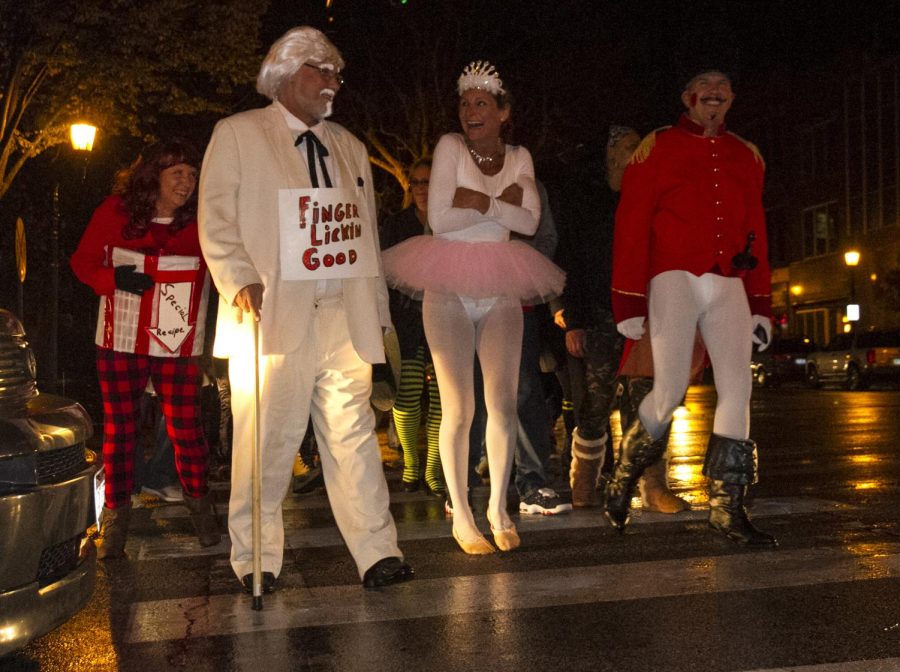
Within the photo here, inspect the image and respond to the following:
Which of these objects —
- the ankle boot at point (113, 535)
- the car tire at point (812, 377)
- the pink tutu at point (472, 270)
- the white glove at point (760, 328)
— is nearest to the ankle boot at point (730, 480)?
the white glove at point (760, 328)

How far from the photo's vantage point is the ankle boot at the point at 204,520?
603 centimetres

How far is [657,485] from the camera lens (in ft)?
22.3

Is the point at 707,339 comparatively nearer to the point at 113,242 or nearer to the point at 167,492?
the point at 113,242

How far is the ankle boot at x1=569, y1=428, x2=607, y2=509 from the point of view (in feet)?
23.5

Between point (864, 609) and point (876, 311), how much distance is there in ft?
154

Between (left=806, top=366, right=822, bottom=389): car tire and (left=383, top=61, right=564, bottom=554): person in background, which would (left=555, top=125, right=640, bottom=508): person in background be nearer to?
(left=383, top=61, right=564, bottom=554): person in background

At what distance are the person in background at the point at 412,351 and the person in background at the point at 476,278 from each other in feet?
7.35

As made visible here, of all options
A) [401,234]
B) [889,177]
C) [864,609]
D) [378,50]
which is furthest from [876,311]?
[864,609]

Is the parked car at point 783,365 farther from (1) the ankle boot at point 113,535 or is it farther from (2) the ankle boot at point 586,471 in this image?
(1) the ankle boot at point 113,535

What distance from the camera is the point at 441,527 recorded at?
Result: 21.3ft

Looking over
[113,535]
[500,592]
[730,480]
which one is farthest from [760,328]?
[113,535]

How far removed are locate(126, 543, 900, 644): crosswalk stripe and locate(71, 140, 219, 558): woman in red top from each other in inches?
53.4

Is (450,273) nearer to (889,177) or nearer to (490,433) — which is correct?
(490,433)

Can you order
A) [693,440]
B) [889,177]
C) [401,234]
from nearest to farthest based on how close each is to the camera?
[401,234] < [693,440] < [889,177]
